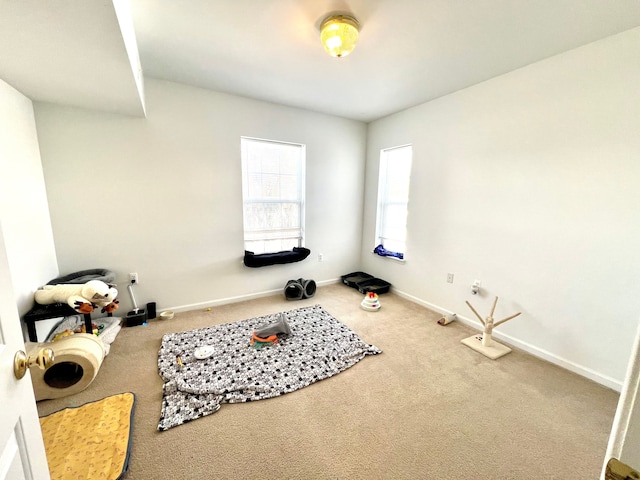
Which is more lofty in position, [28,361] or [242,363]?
[28,361]

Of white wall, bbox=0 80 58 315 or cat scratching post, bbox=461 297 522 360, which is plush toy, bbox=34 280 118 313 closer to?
white wall, bbox=0 80 58 315

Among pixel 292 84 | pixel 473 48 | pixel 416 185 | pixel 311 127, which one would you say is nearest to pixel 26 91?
pixel 292 84

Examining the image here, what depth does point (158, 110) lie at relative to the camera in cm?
267

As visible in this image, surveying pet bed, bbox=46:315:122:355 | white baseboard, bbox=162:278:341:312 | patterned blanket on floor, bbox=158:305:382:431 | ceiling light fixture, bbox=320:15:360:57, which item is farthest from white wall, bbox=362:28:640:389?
pet bed, bbox=46:315:122:355

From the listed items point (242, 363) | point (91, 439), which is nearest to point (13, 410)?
point (91, 439)

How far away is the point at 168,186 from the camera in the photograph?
2818 mm

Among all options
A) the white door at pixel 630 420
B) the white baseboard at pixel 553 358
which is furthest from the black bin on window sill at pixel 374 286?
the white door at pixel 630 420

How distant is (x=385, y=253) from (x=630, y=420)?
10.9 feet

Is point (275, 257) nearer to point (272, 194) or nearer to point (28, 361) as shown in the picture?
point (272, 194)

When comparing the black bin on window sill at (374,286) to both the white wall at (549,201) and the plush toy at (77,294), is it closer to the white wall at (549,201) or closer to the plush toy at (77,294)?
the white wall at (549,201)

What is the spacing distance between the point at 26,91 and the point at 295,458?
333 cm

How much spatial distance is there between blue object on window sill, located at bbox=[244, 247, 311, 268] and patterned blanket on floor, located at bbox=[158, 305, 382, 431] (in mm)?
748

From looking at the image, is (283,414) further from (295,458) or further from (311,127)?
(311,127)

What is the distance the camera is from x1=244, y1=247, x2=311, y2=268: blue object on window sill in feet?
10.7
